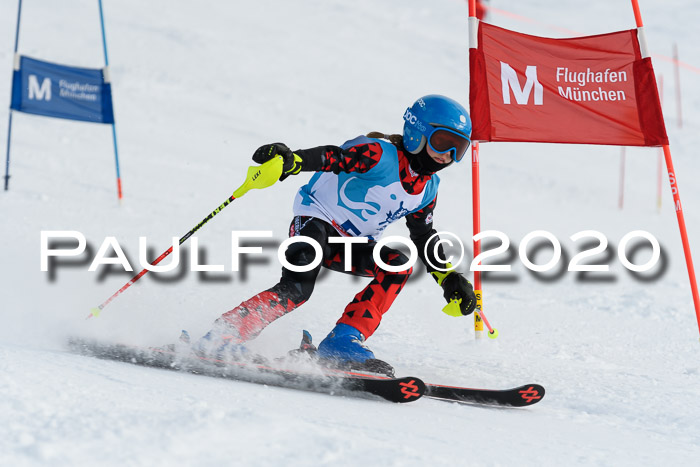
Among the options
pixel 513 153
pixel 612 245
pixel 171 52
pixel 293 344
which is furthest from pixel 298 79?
pixel 293 344

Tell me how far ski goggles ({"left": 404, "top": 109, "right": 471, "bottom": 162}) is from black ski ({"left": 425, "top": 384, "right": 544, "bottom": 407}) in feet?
3.74

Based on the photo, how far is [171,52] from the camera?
15836mm

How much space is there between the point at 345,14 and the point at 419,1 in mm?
5344

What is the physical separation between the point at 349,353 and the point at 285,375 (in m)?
0.41

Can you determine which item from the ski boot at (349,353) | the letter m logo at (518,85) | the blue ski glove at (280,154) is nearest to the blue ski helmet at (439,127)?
the blue ski glove at (280,154)

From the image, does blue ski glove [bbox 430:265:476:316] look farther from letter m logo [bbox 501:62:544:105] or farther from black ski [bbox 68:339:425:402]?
letter m logo [bbox 501:62:544:105]

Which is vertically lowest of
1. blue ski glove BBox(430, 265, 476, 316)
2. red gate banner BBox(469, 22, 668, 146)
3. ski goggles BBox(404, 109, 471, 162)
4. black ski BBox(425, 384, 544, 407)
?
black ski BBox(425, 384, 544, 407)

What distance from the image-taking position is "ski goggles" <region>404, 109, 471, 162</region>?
3.30 metres

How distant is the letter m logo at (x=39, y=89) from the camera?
7625 mm

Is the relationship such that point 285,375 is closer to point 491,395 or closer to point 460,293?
point 491,395

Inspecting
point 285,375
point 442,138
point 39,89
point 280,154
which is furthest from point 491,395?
point 39,89

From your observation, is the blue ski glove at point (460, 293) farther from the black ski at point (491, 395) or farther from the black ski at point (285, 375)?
the black ski at point (285, 375)

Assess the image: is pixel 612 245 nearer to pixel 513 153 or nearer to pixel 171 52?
pixel 513 153

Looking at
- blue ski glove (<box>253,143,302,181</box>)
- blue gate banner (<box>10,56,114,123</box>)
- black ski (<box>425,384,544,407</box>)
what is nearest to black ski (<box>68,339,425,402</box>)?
black ski (<box>425,384,544,407</box>)
